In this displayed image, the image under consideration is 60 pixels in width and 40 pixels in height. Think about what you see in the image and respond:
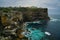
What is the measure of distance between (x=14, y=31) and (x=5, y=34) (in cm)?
180

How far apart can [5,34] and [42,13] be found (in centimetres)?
10169

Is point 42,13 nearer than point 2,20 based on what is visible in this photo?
No

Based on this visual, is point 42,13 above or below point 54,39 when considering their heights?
below

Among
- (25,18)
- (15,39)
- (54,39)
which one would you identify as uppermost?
(15,39)

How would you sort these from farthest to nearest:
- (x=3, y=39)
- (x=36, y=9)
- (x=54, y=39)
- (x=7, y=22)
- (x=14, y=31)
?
(x=36, y=9)
(x=54, y=39)
(x=7, y=22)
(x=14, y=31)
(x=3, y=39)

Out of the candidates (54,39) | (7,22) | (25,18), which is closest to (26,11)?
(25,18)

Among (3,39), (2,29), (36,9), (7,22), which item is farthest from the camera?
(36,9)

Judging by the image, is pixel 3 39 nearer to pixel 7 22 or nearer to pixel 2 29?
pixel 2 29

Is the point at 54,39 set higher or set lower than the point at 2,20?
lower

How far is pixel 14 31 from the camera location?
3191cm

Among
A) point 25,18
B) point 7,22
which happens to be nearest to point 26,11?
point 25,18

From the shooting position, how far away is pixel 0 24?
35.7m

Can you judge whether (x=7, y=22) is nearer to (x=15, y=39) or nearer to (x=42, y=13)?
(x=15, y=39)

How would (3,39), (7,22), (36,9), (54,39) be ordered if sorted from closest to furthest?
(3,39), (7,22), (54,39), (36,9)
